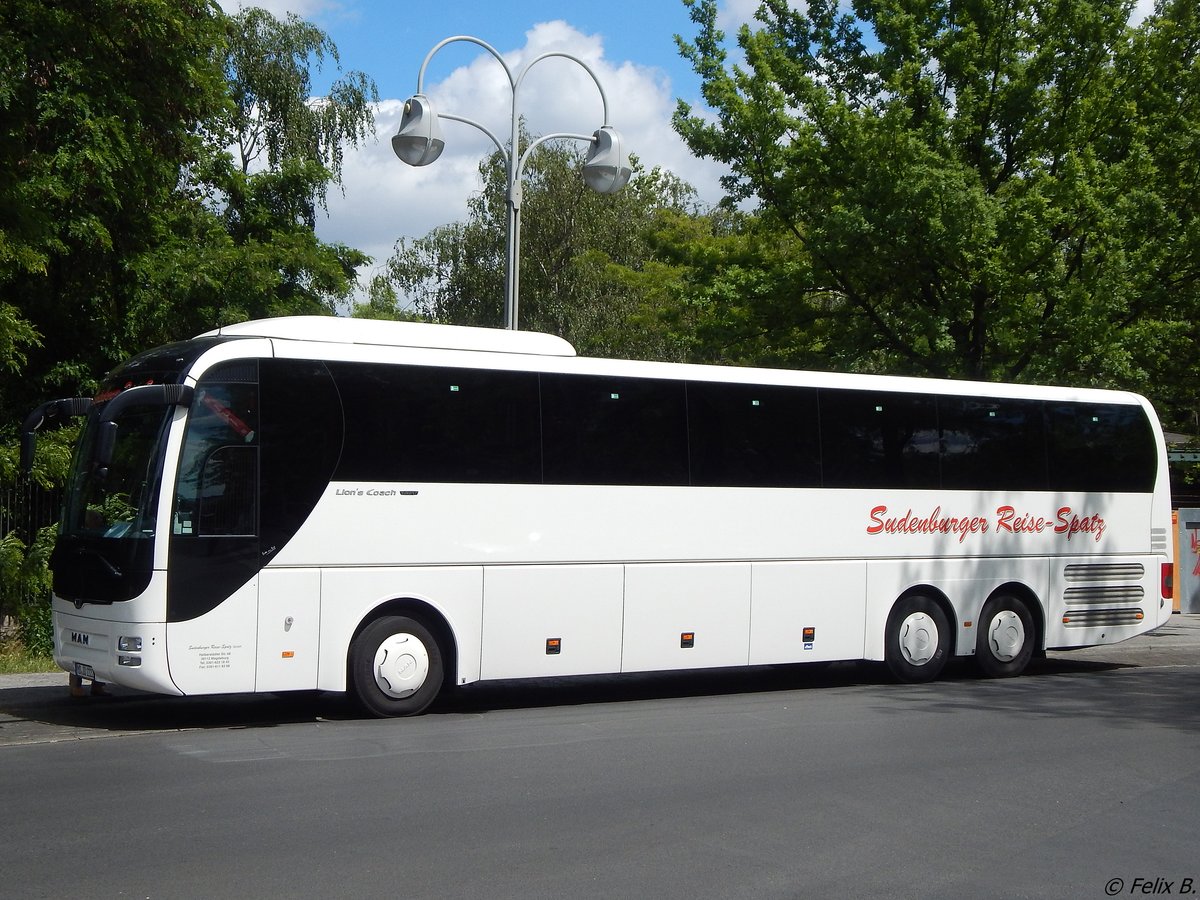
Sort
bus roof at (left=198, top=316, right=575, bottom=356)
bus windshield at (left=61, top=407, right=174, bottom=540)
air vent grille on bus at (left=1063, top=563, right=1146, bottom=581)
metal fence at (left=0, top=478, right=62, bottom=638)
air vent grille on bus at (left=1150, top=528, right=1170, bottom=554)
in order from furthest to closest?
air vent grille on bus at (left=1150, top=528, right=1170, bottom=554) < metal fence at (left=0, top=478, right=62, bottom=638) < air vent grille on bus at (left=1063, top=563, right=1146, bottom=581) < bus roof at (left=198, top=316, right=575, bottom=356) < bus windshield at (left=61, top=407, right=174, bottom=540)

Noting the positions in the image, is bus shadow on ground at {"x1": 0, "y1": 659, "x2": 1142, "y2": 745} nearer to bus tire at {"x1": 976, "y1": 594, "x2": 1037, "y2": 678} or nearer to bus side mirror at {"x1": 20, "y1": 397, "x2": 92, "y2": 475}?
bus tire at {"x1": 976, "y1": 594, "x2": 1037, "y2": 678}

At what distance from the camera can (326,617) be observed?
11352mm

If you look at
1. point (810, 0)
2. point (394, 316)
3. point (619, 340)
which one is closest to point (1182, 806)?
point (810, 0)

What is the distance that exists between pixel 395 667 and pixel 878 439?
6357mm

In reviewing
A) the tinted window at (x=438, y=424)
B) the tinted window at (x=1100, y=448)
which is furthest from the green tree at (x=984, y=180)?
the tinted window at (x=438, y=424)

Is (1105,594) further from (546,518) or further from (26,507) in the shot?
(26,507)

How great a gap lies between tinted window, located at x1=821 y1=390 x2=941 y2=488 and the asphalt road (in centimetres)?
261

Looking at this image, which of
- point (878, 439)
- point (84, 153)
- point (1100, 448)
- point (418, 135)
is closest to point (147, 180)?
point (84, 153)

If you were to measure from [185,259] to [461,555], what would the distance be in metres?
10.1

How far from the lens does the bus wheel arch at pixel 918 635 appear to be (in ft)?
49.6

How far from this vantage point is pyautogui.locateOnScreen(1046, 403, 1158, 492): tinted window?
16328 millimetres

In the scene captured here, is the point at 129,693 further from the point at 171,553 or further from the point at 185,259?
the point at 185,259

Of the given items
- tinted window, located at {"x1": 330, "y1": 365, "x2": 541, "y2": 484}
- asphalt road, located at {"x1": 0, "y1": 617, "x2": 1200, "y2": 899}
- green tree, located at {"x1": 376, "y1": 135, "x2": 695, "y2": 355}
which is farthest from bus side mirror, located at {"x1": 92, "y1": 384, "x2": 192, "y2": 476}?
green tree, located at {"x1": 376, "y1": 135, "x2": 695, "y2": 355}

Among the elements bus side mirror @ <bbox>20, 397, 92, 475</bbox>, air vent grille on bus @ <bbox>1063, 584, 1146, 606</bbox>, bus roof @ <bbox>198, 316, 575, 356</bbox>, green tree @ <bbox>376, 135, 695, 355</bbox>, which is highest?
green tree @ <bbox>376, 135, 695, 355</bbox>
